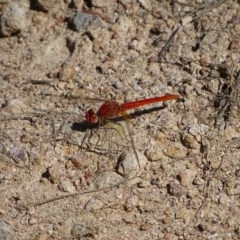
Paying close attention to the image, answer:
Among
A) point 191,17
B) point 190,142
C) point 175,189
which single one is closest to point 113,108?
point 190,142

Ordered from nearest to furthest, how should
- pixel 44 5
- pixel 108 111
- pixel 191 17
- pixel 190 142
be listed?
pixel 190 142 < pixel 108 111 < pixel 191 17 < pixel 44 5

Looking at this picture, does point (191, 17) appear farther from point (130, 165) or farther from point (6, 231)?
point (6, 231)

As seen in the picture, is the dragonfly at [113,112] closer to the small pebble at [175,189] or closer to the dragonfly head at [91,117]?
the dragonfly head at [91,117]

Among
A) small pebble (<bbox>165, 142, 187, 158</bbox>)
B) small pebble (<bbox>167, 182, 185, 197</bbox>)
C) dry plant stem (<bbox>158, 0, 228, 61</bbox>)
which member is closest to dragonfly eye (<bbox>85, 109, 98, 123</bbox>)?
small pebble (<bbox>165, 142, 187, 158</bbox>)

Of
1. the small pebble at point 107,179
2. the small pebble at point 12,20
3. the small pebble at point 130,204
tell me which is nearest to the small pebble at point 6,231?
the small pebble at point 107,179

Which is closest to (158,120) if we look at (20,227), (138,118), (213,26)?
(138,118)

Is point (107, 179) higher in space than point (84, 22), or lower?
lower

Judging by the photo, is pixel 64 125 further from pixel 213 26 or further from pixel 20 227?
pixel 213 26
